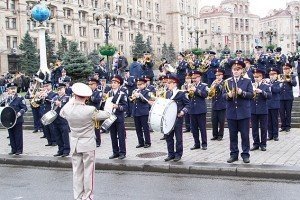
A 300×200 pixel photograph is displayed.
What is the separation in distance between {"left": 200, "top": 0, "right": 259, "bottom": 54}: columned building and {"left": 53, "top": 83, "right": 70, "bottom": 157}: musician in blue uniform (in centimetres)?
11572

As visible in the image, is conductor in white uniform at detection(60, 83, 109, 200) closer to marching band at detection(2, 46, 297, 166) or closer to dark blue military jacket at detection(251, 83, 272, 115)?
marching band at detection(2, 46, 297, 166)

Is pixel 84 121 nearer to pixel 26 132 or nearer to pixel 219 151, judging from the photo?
pixel 219 151

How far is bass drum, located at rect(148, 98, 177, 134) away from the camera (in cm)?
1005

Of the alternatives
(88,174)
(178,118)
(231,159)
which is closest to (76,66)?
(178,118)

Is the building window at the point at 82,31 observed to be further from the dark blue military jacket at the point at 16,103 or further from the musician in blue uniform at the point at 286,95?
the musician in blue uniform at the point at 286,95

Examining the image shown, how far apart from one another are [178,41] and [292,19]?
47.7m

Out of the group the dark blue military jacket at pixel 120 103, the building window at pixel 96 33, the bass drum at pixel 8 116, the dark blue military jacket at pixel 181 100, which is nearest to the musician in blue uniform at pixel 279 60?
the dark blue military jacket at pixel 181 100

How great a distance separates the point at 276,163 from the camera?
9812mm

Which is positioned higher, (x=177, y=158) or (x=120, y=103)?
(x=120, y=103)

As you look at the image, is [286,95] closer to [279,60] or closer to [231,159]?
[279,60]

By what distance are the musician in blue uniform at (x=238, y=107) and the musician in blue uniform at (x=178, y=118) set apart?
110 centimetres

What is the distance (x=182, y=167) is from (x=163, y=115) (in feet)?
3.86

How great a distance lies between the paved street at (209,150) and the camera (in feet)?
33.9

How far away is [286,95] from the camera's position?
45.9 ft
